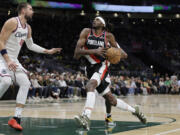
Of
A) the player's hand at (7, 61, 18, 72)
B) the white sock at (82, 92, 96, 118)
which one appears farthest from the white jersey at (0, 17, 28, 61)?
the white sock at (82, 92, 96, 118)

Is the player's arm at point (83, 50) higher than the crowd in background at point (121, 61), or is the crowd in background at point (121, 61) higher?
the crowd in background at point (121, 61)

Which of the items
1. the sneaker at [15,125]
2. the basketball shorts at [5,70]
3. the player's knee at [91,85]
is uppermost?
the basketball shorts at [5,70]

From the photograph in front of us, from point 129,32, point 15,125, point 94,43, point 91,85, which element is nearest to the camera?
point 15,125

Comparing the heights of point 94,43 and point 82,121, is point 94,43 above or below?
above

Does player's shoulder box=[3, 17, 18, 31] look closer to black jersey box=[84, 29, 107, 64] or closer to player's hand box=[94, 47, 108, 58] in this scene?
black jersey box=[84, 29, 107, 64]

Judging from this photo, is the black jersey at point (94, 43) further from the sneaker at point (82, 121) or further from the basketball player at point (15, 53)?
the sneaker at point (82, 121)

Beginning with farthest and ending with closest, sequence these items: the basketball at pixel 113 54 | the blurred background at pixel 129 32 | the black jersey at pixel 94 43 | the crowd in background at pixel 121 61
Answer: the blurred background at pixel 129 32, the crowd in background at pixel 121 61, the black jersey at pixel 94 43, the basketball at pixel 113 54

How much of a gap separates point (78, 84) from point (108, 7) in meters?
18.1

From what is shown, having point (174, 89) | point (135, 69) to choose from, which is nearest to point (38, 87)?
point (174, 89)

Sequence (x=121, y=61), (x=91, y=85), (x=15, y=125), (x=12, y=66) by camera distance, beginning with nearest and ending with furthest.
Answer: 1. (x=12, y=66)
2. (x=15, y=125)
3. (x=91, y=85)
4. (x=121, y=61)

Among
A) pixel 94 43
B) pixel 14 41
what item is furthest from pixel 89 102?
pixel 14 41

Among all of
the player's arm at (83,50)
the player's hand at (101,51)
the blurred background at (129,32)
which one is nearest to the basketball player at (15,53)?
the player's arm at (83,50)

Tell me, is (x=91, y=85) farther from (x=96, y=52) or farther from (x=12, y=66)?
(x=12, y=66)

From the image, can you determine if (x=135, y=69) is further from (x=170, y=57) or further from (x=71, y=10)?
(x=71, y=10)
